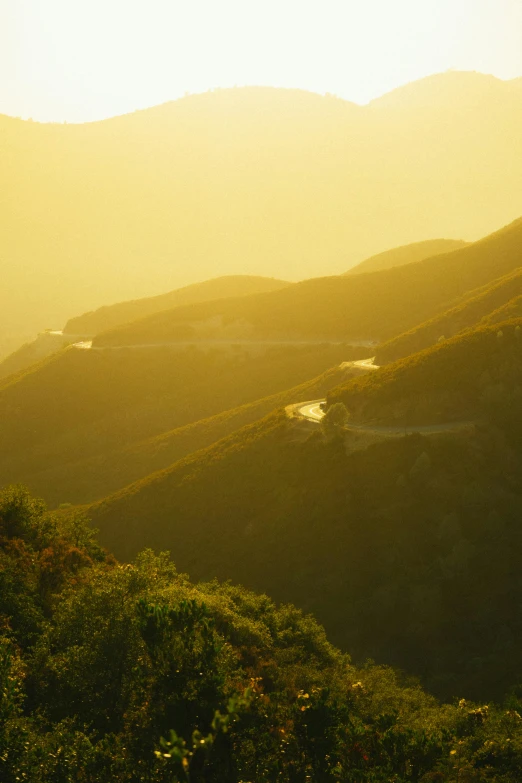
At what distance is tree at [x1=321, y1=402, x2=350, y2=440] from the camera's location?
167 ft

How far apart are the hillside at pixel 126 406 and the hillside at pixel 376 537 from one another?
2195 cm

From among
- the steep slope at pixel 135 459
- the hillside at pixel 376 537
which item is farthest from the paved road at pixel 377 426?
the steep slope at pixel 135 459

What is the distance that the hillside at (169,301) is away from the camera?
481ft

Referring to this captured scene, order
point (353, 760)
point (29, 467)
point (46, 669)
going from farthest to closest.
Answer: point (29, 467) → point (46, 669) → point (353, 760)

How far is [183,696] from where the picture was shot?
48.9ft

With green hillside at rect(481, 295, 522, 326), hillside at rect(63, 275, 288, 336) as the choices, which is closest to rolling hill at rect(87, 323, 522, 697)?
green hillside at rect(481, 295, 522, 326)

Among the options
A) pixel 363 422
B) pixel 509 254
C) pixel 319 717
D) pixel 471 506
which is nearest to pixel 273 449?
pixel 363 422

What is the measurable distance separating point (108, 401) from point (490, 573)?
7000 cm

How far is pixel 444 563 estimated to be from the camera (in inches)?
1608

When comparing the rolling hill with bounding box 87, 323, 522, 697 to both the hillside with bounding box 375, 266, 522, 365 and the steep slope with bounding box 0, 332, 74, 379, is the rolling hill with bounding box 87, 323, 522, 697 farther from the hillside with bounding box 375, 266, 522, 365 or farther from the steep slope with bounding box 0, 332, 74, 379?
the steep slope with bounding box 0, 332, 74, 379

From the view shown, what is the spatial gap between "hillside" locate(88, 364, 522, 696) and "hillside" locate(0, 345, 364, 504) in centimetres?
2195

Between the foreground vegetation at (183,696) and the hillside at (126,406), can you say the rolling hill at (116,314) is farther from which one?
the foreground vegetation at (183,696)

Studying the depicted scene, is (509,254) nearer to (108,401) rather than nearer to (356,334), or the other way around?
(356,334)

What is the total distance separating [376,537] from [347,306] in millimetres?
64835
